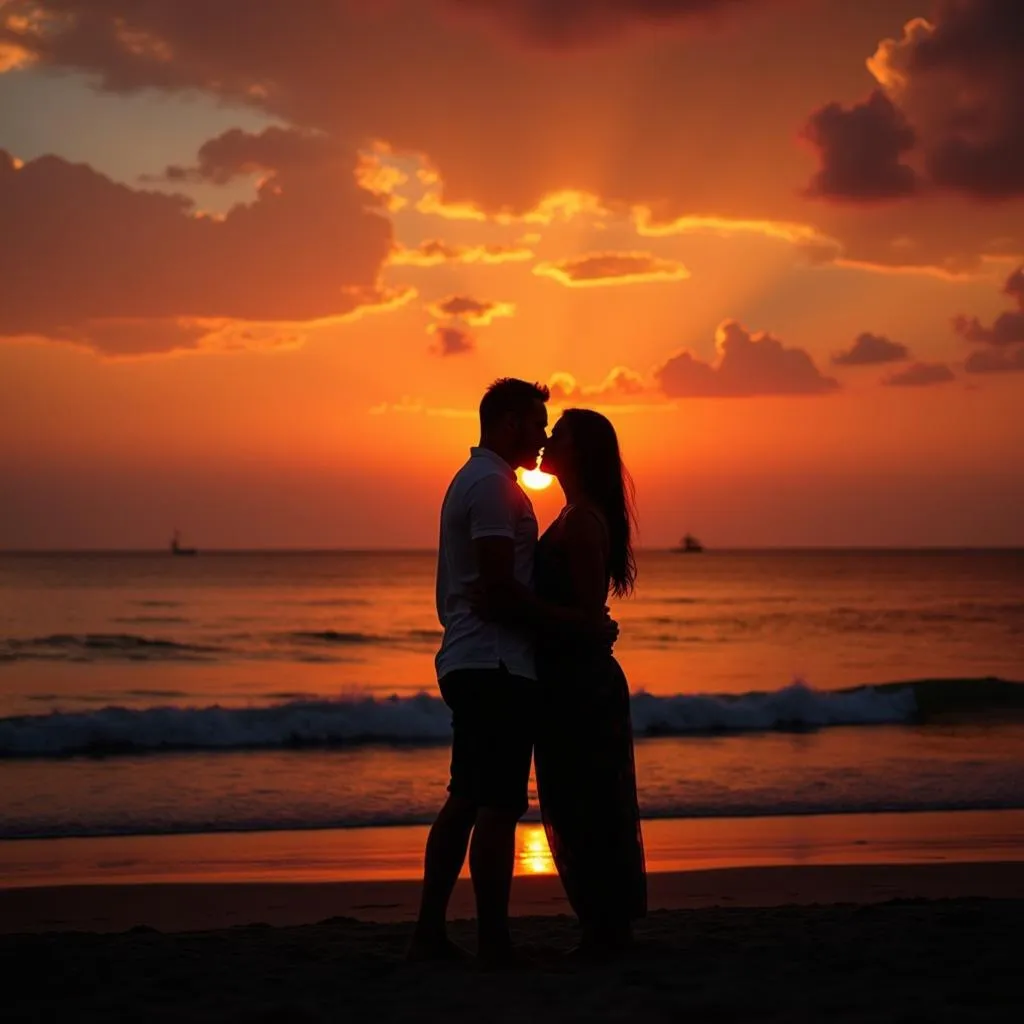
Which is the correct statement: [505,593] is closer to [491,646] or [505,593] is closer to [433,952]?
[491,646]

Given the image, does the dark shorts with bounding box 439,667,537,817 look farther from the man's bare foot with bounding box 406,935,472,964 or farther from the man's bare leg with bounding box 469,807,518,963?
the man's bare foot with bounding box 406,935,472,964

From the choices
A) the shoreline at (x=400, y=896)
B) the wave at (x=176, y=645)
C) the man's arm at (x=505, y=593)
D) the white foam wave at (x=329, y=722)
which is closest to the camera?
the man's arm at (x=505, y=593)

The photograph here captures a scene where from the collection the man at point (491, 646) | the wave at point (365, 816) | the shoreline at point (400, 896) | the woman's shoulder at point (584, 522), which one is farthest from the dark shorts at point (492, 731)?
the wave at point (365, 816)

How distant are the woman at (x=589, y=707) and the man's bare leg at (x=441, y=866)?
50 centimetres

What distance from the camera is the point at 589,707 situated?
206 inches

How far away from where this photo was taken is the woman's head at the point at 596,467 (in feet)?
17.0

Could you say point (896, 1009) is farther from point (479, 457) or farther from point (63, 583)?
point (63, 583)

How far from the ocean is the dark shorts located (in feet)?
19.0

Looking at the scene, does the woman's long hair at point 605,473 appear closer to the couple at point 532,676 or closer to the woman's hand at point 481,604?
the couple at point 532,676

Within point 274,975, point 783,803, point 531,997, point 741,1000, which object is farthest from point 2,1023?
point 783,803

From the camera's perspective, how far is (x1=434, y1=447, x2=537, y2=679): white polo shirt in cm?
478

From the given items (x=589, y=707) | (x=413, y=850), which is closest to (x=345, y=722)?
(x=413, y=850)

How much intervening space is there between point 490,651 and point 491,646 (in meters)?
0.02

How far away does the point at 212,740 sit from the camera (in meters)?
16.0
